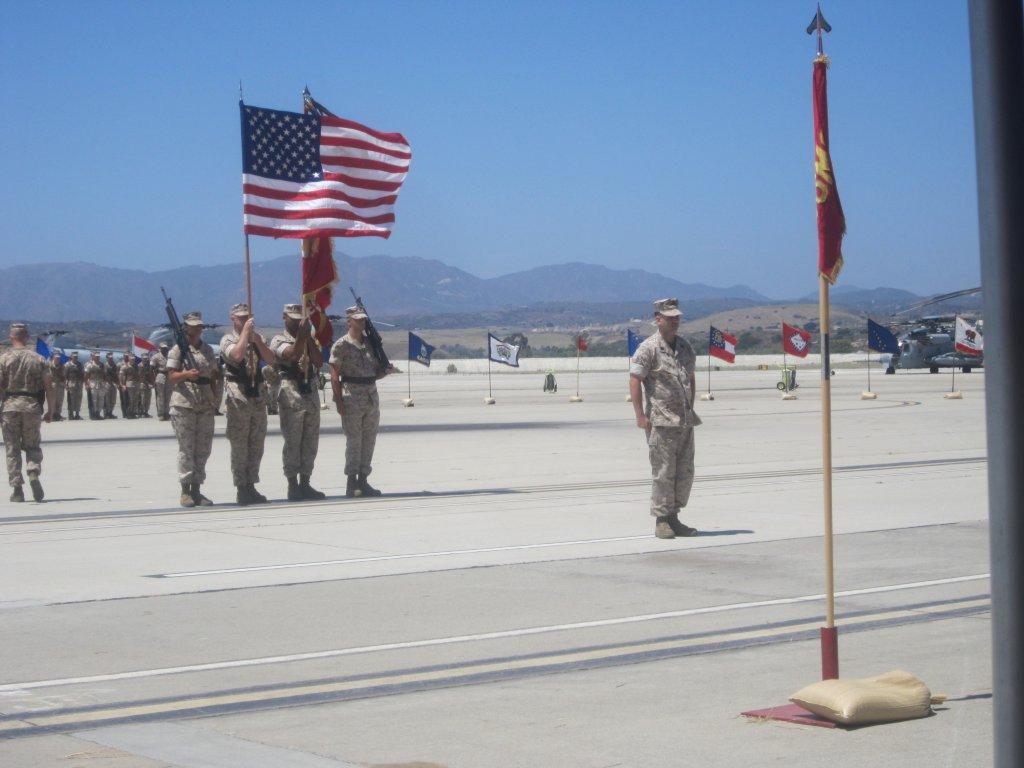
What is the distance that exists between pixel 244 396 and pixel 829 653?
9437mm

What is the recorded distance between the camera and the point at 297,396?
15180 millimetres

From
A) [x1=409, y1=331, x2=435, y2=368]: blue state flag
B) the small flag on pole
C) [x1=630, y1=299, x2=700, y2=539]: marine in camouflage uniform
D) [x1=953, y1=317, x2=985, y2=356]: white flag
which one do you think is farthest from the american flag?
[x1=953, y1=317, x2=985, y2=356]: white flag

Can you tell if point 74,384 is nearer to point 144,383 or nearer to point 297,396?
point 144,383

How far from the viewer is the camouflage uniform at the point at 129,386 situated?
39156mm

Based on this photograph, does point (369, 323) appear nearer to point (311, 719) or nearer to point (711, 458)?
point (711, 458)

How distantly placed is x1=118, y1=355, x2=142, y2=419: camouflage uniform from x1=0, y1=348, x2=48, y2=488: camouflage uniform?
23.2 meters

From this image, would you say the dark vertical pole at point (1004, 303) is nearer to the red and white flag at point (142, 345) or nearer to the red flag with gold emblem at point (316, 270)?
the red flag with gold emblem at point (316, 270)

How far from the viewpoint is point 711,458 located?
21.0 m

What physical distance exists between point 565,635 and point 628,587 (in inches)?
67.0

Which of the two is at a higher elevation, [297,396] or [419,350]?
[419,350]

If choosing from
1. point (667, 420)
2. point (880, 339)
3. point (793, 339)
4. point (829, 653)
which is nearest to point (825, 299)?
point (829, 653)

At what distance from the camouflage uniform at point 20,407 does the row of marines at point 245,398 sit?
1 cm

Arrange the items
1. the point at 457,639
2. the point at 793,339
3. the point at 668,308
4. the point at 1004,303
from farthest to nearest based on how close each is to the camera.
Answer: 1. the point at 793,339
2. the point at 668,308
3. the point at 457,639
4. the point at 1004,303

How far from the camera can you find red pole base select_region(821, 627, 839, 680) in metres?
6.34
